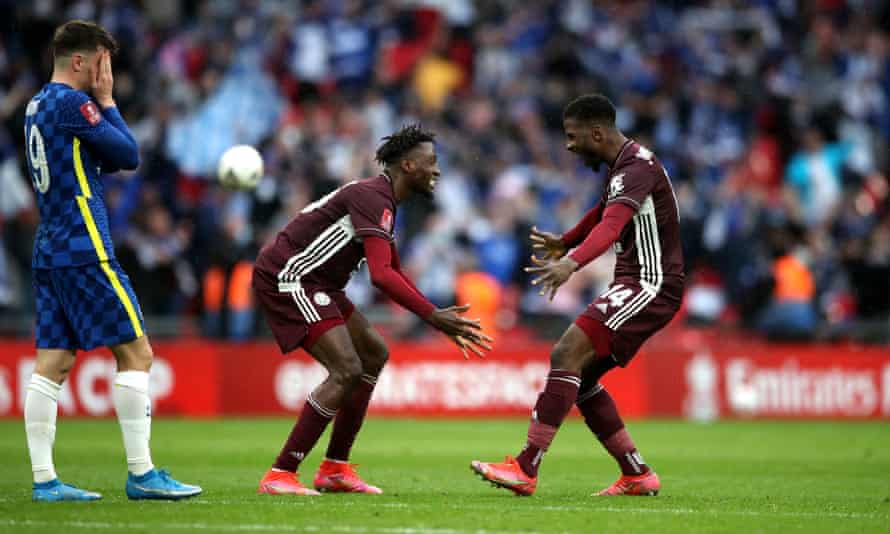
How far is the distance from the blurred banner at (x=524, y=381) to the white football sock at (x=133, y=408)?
10342 mm

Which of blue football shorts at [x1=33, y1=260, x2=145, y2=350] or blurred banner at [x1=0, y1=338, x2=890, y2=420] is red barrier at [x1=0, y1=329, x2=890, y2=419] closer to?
blurred banner at [x1=0, y1=338, x2=890, y2=420]

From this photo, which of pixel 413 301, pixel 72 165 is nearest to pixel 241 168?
pixel 413 301

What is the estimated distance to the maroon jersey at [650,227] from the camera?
9422 mm

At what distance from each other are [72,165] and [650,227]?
369cm

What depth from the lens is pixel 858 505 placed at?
9164 millimetres

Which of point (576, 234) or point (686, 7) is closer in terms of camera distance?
point (576, 234)

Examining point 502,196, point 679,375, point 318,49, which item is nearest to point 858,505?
point 679,375

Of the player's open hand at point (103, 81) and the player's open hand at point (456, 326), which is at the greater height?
the player's open hand at point (103, 81)

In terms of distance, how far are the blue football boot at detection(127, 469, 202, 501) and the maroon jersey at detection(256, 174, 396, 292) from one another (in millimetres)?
1569

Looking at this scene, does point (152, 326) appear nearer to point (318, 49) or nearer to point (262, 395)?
point (262, 395)

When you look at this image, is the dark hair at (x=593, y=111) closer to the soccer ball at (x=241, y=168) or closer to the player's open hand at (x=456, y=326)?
the player's open hand at (x=456, y=326)

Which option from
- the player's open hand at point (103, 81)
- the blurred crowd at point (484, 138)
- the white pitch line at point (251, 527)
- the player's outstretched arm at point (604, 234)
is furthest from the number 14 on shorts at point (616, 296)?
the blurred crowd at point (484, 138)

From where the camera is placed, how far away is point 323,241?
945 cm

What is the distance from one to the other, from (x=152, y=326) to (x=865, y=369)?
9.86 meters
